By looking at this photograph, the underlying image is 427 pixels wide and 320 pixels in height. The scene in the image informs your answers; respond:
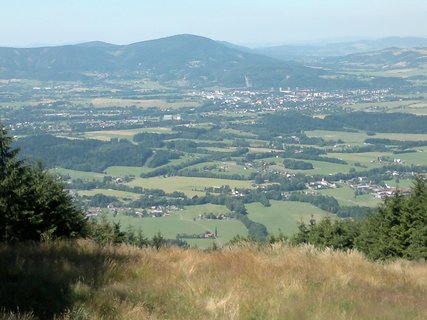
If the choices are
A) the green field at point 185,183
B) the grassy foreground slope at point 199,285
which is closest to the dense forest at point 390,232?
the grassy foreground slope at point 199,285

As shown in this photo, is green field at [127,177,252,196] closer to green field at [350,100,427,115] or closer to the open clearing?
green field at [350,100,427,115]

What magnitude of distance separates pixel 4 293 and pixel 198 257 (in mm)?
2955

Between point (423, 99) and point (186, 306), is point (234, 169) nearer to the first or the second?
point (186, 306)

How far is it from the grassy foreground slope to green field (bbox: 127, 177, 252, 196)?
4880 centimetres

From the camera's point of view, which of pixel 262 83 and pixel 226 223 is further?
pixel 262 83

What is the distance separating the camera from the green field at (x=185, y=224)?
4084 cm

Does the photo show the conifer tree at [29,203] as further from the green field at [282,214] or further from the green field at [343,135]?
the green field at [343,135]

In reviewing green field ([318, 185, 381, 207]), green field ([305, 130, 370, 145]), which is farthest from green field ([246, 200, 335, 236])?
green field ([305, 130, 370, 145])

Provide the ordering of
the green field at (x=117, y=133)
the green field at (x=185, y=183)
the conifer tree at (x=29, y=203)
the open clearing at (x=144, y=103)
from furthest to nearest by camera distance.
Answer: the open clearing at (x=144, y=103) < the green field at (x=117, y=133) < the green field at (x=185, y=183) < the conifer tree at (x=29, y=203)

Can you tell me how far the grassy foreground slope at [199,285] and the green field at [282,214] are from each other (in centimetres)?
3415

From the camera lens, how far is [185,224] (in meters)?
44.6

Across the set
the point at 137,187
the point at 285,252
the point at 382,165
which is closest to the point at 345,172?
the point at 382,165

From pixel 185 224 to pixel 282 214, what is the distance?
8285 millimetres

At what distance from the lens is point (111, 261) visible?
6.53 meters
